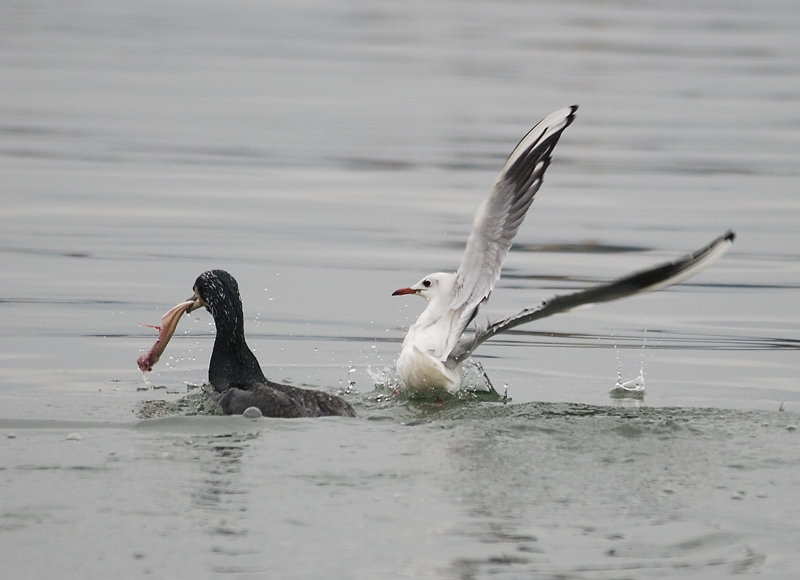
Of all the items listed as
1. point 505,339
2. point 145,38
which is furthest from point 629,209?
point 145,38

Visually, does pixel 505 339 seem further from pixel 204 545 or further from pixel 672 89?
pixel 672 89

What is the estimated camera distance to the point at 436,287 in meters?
11.2

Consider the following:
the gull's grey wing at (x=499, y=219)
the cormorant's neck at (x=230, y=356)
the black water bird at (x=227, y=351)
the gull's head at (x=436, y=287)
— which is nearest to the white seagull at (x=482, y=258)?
the gull's grey wing at (x=499, y=219)

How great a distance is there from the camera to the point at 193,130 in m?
24.3

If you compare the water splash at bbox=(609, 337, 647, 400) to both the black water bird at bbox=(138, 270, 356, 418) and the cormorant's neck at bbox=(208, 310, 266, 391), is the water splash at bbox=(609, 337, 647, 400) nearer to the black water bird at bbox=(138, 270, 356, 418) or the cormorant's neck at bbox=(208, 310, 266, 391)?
the black water bird at bbox=(138, 270, 356, 418)

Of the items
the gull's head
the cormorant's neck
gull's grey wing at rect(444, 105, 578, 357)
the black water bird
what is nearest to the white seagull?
gull's grey wing at rect(444, 105, 578, 357)

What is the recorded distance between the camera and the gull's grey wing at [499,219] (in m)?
10.5

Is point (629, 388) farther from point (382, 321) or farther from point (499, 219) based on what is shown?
point (382, 321)

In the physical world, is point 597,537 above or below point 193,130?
below

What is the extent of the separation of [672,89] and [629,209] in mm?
13116

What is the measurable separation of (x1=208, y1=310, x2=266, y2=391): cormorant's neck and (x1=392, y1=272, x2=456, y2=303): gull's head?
1.71 metres

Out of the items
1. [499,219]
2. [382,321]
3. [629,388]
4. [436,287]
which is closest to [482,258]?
[499,219]

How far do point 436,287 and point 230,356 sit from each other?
6.24 feet

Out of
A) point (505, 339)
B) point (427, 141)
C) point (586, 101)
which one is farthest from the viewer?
point (586, 101)
